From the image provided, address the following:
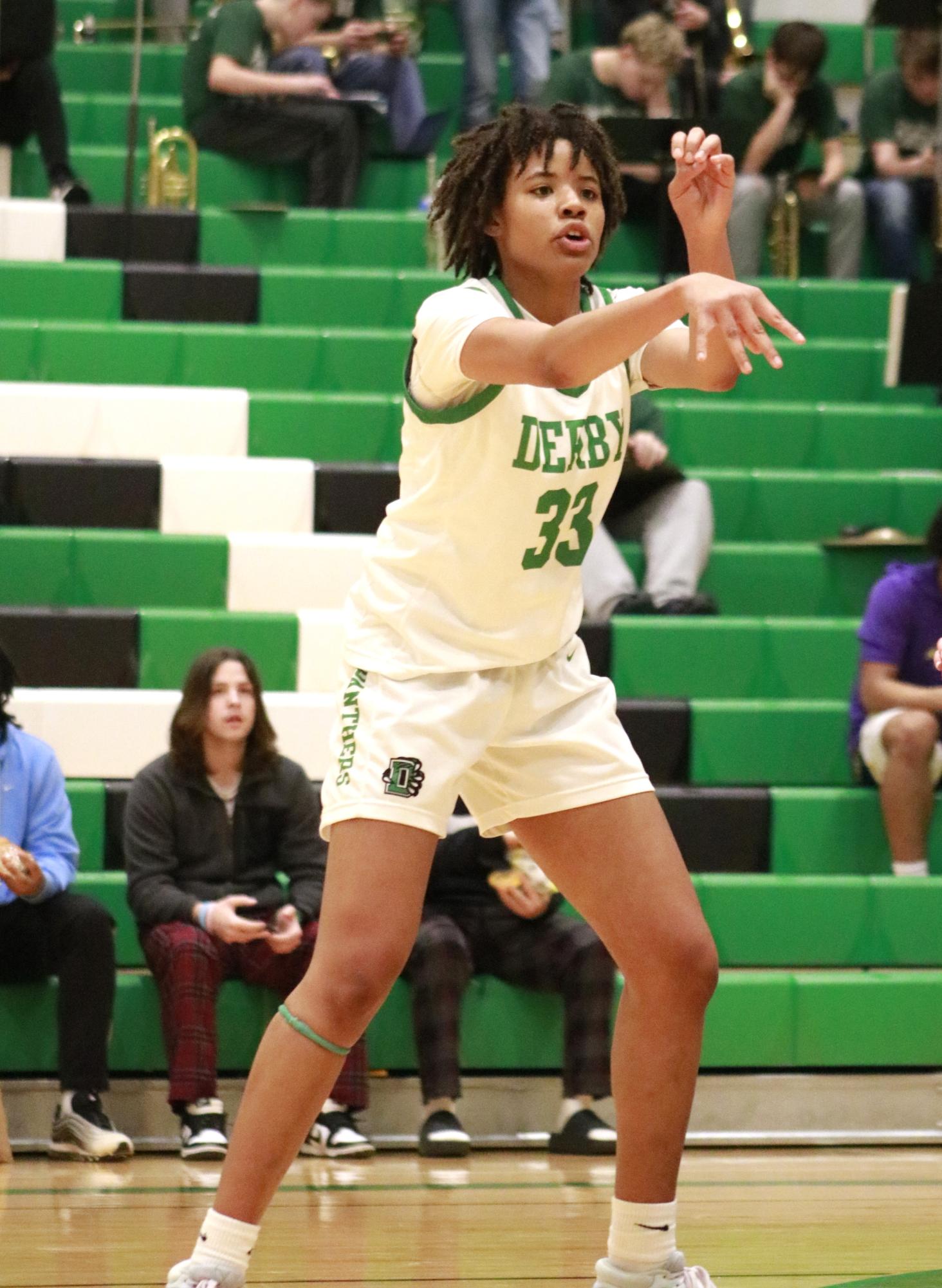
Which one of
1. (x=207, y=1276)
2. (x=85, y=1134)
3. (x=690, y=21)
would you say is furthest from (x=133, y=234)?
(x=207, y=1276)

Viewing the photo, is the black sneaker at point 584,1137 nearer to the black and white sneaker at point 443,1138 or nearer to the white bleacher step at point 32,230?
the black and white sneaker at point 443,1138

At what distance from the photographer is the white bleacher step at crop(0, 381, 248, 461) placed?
607 cm

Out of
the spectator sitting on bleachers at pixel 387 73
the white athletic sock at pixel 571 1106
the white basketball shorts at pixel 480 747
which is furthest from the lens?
the spectator sitting on bleachers at pixel 387 73

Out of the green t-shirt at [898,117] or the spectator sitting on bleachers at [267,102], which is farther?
the green t-shirt at [898,117]

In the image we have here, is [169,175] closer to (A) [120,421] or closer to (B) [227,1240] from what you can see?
(A) [120,421]

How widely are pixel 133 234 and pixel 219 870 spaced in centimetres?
310

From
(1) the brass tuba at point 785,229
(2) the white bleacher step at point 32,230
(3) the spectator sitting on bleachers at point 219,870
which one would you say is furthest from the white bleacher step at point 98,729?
(1) the brass tuba at point 785,229

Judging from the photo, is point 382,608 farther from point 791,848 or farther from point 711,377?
point 791,848

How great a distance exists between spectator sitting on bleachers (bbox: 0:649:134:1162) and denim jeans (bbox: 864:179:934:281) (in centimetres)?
418

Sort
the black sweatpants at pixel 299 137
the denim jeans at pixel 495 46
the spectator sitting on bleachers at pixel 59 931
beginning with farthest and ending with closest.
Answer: the denim jeans at pixel 495 46, the black sweatpants at pixel 299 137, the spectator sitting on bleachers at pixel 59 931

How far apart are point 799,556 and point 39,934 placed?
9.12ft

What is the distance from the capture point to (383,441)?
248 inches

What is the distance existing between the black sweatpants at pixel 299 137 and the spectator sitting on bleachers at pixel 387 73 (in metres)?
0.25

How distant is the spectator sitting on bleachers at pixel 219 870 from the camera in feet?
14.1
